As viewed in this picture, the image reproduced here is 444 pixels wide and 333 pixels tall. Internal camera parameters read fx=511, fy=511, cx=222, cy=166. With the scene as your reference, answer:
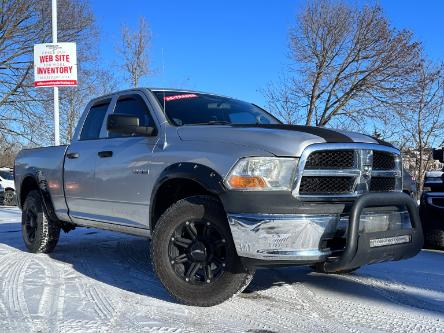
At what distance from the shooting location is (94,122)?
19.8 feet

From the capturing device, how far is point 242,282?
396 cm

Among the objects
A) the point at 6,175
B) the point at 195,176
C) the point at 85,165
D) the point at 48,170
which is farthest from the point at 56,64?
the point at 6,175

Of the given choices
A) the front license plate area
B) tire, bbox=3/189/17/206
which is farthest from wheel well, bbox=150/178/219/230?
tire, bbox=3/189/17/206

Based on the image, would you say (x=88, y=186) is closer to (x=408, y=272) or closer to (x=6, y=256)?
(x=6, y=256)

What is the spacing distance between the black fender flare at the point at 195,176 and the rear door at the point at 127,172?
201mm

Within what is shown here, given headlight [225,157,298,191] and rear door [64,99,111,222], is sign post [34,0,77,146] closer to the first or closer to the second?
rear door [64,99,111,222]

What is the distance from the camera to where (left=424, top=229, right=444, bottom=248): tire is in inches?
270

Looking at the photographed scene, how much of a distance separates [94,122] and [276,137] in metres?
2.93

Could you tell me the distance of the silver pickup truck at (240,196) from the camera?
3664 mm

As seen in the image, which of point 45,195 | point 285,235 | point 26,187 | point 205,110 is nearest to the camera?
point 285,235

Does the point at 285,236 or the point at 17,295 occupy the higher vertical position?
the point at 285,236

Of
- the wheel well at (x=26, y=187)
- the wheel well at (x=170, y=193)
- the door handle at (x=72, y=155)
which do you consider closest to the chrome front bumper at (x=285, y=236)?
the wheel well at (x=170, y=193)

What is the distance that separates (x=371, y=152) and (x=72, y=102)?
22.1 metres

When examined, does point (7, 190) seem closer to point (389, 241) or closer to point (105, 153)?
Result: point (105, 153)
